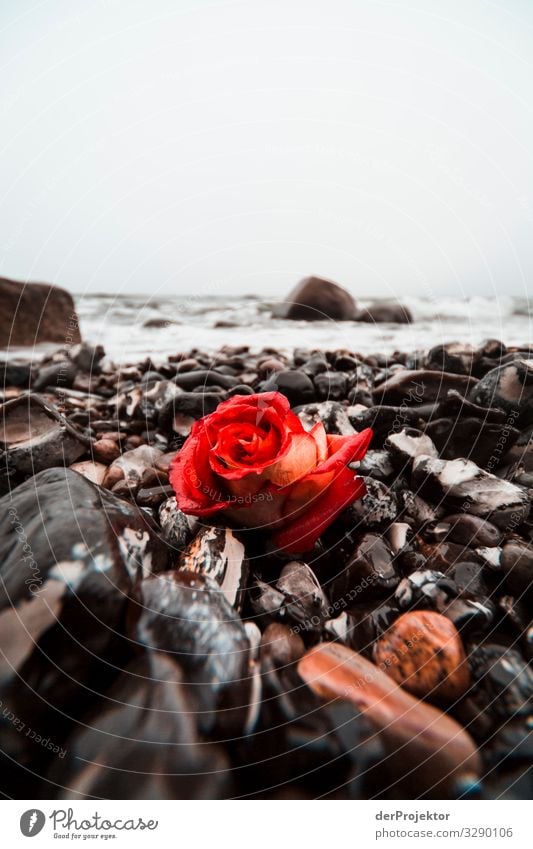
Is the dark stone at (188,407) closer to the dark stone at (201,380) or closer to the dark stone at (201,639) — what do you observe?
the dark stone at (201,380)

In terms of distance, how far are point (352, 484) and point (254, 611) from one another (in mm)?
151

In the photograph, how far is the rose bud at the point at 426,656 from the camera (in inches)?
15.2

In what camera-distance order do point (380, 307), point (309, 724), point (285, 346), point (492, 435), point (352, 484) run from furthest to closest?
1. point (380, 307)
2. point (285, 346)
3. point (492, 435)
4. point (352, 484)
5. point (309, 724)

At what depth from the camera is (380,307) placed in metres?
1.59

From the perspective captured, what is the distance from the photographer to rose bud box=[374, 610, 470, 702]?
1.27 feet

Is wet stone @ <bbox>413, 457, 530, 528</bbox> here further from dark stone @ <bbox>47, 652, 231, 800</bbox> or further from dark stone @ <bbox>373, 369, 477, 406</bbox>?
dark stone @ <bbox>47, 652, 231, 800</bbox>

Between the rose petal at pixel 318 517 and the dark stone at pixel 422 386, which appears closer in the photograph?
the rose petal at pixel 318 517

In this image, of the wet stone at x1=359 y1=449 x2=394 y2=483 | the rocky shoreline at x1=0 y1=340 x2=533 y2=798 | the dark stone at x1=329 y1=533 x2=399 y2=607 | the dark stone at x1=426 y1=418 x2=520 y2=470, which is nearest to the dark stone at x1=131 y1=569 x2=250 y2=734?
the rocky shoreline at x1=0 y1=340 x2=533 y2=798

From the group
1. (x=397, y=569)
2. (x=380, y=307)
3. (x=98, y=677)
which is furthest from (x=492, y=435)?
(x=380, y=307)

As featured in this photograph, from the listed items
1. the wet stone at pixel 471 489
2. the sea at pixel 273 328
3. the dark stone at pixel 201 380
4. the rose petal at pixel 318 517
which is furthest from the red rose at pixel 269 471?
the sea at pixel 273 328

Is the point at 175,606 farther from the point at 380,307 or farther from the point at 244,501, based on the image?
the point at 380,307

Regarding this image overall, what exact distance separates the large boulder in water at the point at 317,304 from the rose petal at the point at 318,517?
1003 millimetres

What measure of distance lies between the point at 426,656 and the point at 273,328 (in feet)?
3.33

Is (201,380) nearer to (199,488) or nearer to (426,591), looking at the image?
(199,488)
